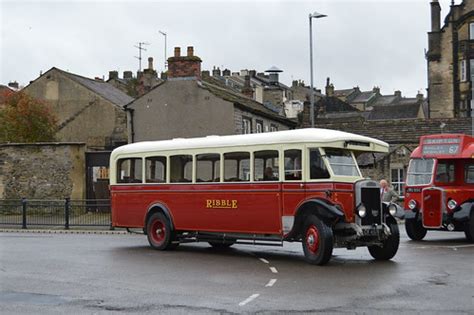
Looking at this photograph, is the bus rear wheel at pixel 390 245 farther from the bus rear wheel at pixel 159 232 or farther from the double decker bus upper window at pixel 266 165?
the bus rear wheel at pixel 159 232

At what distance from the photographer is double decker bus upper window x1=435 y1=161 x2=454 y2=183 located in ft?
74.2

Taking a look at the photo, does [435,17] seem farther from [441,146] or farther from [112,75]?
[441,146]

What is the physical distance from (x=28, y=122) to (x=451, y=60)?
41276mm

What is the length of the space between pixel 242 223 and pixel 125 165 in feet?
15.8

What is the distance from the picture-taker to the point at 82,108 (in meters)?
50.9

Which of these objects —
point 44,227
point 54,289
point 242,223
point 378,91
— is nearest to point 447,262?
point 242,223

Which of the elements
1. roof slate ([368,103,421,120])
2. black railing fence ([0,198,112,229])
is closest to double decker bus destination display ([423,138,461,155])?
black railing fence ([0,198,112,229])

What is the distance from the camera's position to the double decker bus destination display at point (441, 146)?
73.6 feet

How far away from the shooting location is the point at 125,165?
20516 mm

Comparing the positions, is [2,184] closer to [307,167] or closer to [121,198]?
[121,198]

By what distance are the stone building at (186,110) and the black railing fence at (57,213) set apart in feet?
26.1

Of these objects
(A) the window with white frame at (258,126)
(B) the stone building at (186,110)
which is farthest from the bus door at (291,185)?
(A) the window with white frame at (258,126)

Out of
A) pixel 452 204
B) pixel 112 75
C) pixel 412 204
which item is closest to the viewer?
pixel 452 204

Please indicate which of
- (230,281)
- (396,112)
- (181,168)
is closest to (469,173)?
(181,168)
